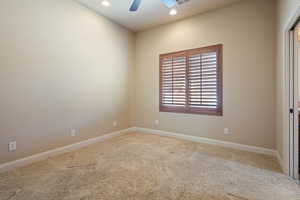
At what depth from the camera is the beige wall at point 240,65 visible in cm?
296

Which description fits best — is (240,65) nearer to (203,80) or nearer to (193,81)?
(203,80)

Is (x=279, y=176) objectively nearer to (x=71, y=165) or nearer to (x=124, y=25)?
(x=71, y=165)

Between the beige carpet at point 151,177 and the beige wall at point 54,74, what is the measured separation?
0.59 metres

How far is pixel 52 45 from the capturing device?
9.26 ft

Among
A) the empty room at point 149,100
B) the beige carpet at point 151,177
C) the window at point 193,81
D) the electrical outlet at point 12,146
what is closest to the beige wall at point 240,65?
the empty room at point 149,100

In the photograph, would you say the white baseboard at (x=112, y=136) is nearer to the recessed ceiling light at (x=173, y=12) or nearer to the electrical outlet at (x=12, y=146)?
the electrical outlet at (x=12, y=146)

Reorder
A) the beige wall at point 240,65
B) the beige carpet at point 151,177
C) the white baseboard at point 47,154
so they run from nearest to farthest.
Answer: the beige carpet at point 151,177 → the white baseboard at point 47,154 → the beige wall at point 240,65

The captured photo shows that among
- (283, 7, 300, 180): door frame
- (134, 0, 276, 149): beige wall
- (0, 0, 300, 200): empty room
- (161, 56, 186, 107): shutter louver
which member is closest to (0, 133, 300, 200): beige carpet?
(0, 0, 300, 200): empty room

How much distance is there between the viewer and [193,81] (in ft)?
12.3

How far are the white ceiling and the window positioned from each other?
2.85 feet

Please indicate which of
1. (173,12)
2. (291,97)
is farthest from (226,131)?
(173,12)

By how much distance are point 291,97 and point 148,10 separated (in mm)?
3183

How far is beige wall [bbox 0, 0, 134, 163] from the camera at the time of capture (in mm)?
2350

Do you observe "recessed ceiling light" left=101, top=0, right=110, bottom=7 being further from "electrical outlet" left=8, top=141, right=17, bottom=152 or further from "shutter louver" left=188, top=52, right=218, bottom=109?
"electrical outlet" left=8, top=141, right=17, bottom=152
